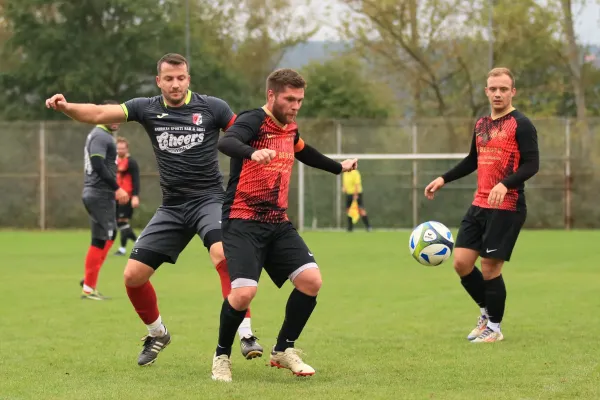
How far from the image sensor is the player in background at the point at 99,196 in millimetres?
12055

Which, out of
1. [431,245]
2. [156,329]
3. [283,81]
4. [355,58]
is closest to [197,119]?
[283,81]

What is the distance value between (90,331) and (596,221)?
21.2m

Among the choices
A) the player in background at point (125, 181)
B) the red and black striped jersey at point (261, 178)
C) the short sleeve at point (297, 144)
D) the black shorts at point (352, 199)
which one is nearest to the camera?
the red and black striped jersey at point (261, 178)

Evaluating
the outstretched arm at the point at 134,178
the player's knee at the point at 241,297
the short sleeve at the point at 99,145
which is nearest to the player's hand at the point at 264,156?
the player's knee at the point at 241,297

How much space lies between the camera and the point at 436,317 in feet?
32.9

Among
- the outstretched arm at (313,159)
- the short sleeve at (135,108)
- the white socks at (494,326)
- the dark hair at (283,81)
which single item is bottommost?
the white socks at (494,326)

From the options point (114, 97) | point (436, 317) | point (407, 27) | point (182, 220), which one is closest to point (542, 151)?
point (407, 27)

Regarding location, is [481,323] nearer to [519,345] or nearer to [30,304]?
[519,345]

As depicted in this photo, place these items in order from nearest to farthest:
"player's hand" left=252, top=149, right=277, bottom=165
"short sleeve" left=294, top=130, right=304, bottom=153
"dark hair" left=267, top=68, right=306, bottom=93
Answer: "player's hand" left=252, top=149, right=277, bottom=165
"dark hair" left=267, top=68, right=306, bottom=93
"short sleeve" left=294, top=130, right=304, bottom=153

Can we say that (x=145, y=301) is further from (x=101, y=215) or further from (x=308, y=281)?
(x=101, y=215)

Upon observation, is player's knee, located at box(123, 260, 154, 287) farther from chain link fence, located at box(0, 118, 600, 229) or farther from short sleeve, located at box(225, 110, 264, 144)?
chain link fence, located at box(0, 118, 600, 229)

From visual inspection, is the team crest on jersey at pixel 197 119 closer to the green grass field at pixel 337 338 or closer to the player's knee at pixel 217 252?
the player's knee at pixel 217 252

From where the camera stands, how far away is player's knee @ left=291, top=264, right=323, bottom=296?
6.81 m

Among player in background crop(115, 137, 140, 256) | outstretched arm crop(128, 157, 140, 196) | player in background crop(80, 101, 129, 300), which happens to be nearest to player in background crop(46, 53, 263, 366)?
player in background crop(80, 101, 129, 300)
